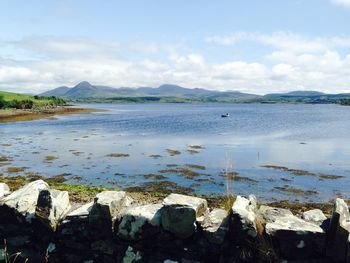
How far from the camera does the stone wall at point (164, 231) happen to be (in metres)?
6.34

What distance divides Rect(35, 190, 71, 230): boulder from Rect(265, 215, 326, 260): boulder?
4.01 m

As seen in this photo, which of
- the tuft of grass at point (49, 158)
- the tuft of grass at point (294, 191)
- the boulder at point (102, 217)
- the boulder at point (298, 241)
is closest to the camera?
the boulder at point (298, 241)

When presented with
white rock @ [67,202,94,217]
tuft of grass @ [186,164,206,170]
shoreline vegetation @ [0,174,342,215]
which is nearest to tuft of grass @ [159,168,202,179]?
tuft of grass @ [186,164,206,170]

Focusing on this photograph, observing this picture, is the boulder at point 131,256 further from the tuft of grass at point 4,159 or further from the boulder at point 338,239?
the tuft of grass at point 4,159

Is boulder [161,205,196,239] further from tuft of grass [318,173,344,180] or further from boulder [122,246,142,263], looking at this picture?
tuft of grass [318,173,344,180]

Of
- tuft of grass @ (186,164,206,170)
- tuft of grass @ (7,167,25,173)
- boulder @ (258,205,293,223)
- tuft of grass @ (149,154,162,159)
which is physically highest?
boulder @ (258,205,293,223)

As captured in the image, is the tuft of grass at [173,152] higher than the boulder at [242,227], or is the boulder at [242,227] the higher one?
the boulder at [242,227]

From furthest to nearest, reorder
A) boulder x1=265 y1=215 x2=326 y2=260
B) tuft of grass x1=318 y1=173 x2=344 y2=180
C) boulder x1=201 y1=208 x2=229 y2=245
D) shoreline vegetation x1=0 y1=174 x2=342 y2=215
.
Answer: tuft of grass x1=318 y1=173 x2=344 y2=180, shoreline vegetation x1=0 y1=174 x2=342 y2=215, boulder x1=201 y1=208 x2=229 y2=245, boulder x1=265 y1=215 x2=326 y2=260

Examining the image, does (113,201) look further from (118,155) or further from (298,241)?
(118,155)

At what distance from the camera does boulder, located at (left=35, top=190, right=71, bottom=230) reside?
713 cm

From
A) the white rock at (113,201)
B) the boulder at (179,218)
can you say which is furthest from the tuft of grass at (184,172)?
the boulder at (179,218)

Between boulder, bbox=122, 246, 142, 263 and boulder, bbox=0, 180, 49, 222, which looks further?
boulder, bbox=0, 180, 49, 222

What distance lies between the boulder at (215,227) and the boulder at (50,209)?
287 centimetres

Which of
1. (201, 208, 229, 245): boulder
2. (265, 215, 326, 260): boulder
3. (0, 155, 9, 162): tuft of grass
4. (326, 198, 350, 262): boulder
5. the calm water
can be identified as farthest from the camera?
(0, 155, 9, 162): tuft of grass
